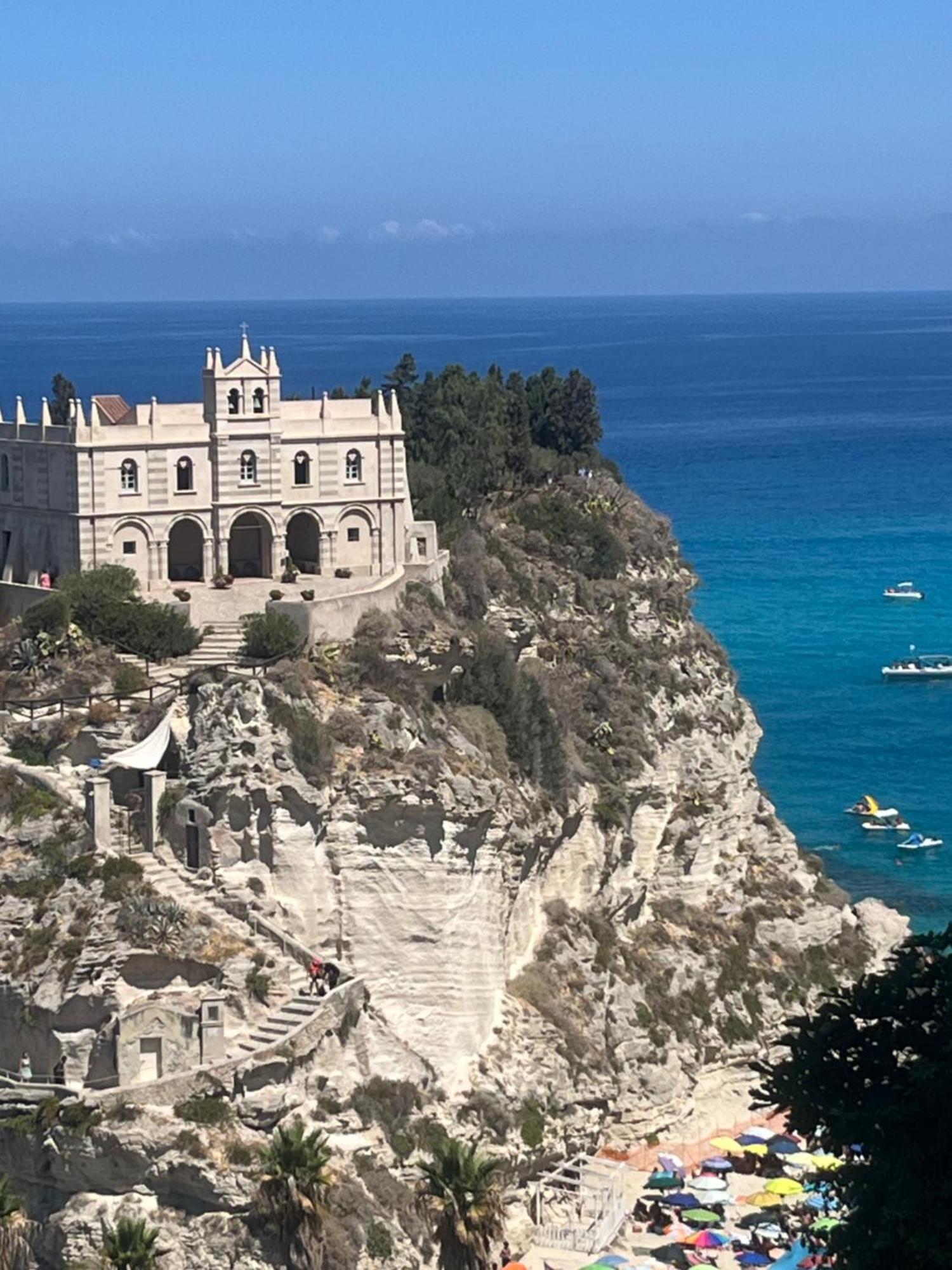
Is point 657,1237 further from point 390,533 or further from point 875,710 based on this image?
point 875,710

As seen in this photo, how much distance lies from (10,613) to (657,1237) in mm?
23858

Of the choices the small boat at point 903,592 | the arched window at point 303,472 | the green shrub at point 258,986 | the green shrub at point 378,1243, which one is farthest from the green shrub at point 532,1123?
the small boat at point 903,592

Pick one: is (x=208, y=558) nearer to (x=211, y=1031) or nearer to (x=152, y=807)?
(x=152, y=807)

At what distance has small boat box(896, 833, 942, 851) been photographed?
93312 millimetres

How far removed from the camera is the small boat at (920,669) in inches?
4717

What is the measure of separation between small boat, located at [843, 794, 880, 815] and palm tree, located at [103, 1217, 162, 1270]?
150 feet

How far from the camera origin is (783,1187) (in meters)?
65.5

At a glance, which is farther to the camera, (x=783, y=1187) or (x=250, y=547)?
(x=250, y=547)

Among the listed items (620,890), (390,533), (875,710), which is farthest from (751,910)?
(875,710)

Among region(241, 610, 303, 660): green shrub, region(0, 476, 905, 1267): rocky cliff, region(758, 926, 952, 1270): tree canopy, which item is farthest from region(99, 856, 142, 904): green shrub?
region(758, 926, 952, 1270): tree canopy

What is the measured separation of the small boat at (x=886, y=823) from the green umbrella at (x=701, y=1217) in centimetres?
3249

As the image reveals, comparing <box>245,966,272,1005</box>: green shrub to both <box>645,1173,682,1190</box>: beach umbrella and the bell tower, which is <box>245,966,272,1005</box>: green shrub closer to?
<box>645,1173,682,1190</box>: beach umbrella

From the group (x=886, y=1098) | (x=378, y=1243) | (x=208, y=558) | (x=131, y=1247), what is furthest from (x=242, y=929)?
(x=886, y=1098)

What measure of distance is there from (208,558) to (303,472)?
3815 millimetres
